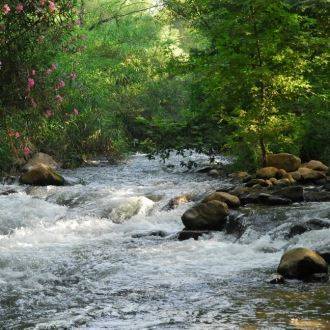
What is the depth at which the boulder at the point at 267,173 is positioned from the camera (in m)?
11.4

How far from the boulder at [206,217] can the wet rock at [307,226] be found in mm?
1245

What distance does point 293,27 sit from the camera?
1123 cm

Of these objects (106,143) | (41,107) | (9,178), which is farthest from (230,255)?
(106,143)

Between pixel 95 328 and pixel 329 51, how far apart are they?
8748 mm

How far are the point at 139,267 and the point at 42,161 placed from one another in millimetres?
9832

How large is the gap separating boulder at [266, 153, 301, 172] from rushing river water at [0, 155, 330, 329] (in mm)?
1198

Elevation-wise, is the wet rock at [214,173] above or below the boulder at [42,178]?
below

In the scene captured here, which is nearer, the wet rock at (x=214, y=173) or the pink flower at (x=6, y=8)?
the pink flower at (x=6, y=8)

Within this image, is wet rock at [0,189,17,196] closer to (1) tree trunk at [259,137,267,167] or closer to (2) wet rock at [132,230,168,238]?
(2) wet rock at [132,230,168,238]

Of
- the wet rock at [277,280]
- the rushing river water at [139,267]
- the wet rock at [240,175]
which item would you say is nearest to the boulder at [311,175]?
the wet rock at [240,175]

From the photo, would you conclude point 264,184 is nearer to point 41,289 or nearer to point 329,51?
point 329,51

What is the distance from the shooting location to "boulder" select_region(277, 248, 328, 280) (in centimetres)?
582

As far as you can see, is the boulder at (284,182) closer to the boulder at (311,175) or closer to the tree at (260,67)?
the boulder at (311,175)

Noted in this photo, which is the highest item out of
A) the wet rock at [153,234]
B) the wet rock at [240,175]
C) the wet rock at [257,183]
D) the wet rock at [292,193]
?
the wet rock at [153,234]
